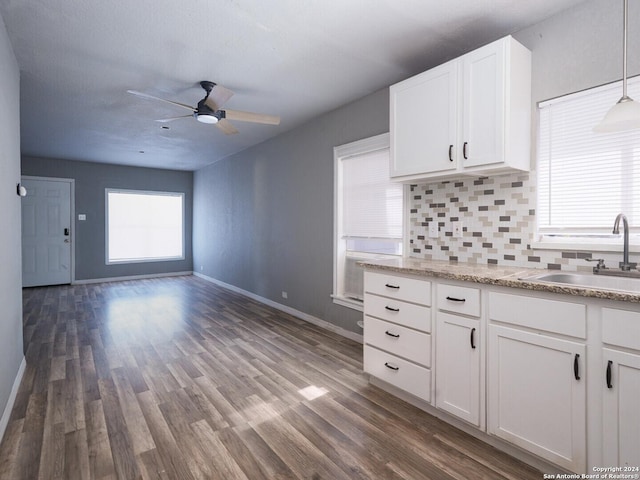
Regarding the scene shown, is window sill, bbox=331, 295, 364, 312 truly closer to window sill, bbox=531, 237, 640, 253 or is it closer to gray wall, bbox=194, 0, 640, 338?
gray wall, bbox=194, 0, 640, 338

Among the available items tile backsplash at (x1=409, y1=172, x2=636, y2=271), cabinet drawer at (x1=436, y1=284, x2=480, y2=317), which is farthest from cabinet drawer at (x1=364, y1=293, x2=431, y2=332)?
tile backsplash at (x1=409, y1=172, x2=636, y2=271)

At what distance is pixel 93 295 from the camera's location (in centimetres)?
598

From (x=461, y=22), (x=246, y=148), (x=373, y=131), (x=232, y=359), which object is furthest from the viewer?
(x=246, y=148)

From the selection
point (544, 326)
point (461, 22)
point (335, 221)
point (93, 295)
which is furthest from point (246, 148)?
point (544, 326)

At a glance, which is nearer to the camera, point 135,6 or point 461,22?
point 135,6

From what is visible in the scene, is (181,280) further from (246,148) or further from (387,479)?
(387,479)

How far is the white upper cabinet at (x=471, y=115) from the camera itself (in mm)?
2061

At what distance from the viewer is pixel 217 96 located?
10.0ft

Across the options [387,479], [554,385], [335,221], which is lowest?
[387,479]

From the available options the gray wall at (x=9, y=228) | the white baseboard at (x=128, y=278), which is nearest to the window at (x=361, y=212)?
the gray wall at (x=9, y=228)

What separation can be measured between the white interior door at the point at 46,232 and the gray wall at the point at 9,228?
15.6 ft

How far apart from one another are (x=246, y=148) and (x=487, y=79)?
14.6 ft

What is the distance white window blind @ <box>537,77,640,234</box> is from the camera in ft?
6.26

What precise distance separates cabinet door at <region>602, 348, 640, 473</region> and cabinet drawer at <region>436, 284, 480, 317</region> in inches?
23.2
